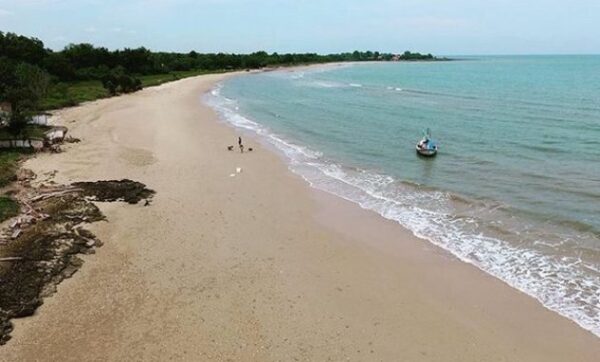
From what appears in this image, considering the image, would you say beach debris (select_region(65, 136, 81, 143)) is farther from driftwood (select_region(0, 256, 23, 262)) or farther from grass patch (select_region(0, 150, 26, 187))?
driftwood (select_region(0, 256, 23, 262))

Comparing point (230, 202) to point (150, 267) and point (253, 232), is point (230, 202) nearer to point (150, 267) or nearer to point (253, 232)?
point (253, 232)

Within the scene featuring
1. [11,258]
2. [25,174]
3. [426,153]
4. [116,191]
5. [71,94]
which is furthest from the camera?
[71,94]

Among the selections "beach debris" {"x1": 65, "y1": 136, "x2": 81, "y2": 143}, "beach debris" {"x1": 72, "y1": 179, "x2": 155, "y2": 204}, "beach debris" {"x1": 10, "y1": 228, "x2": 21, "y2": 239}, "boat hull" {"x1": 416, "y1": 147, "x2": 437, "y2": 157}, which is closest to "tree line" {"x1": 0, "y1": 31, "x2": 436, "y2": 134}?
"beach debris" {"x1": 65, "y1": 136, "x2": 81, "y2": 143}

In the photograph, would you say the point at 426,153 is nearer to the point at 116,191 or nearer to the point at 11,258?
the point at 116,191

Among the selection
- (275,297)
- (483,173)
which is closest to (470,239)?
(275,297)

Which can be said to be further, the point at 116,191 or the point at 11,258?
the point at 116,191
